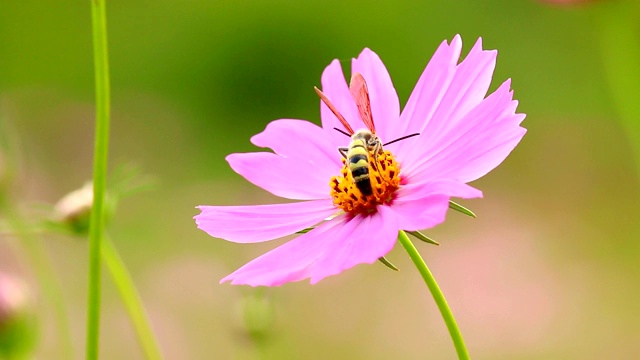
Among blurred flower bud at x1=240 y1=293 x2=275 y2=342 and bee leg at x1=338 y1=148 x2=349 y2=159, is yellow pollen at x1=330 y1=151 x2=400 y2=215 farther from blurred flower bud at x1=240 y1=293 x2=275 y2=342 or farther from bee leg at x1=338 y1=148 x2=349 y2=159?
blurred flower bud at x1=240 y1=293 x2=275 y2=342

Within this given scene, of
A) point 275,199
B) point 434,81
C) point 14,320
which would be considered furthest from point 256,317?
point 275,199

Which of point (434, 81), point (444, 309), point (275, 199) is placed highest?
point (275, 199)

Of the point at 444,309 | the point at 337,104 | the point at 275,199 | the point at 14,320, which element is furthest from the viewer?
the point at 275,199

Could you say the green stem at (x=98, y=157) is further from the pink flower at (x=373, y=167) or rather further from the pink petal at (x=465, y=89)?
A: the pink petal at (x=465, y=89)

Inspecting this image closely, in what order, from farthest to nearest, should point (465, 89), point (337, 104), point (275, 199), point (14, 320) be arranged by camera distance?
point (275, 199) < point (14, 320) < point (337, 104) < point (465, 89)

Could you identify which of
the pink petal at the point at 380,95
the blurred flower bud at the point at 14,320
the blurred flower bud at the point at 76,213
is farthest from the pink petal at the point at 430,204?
the blurred flower bud at the point at 14,320

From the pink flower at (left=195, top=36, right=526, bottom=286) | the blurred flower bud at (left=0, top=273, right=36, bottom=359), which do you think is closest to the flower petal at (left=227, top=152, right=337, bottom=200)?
the pink flower at (left=195, top=36, right=526, bottom=286)

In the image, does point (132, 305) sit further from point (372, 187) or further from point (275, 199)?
point (275, 199)
